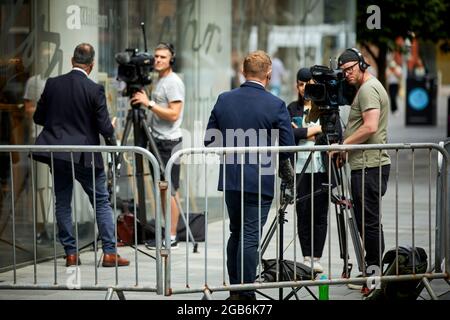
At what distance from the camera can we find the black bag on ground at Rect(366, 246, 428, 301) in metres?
8.40

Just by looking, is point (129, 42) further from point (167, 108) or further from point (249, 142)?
point (249, 142)

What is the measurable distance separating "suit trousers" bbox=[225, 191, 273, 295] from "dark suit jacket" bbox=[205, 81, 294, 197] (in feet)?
0.30

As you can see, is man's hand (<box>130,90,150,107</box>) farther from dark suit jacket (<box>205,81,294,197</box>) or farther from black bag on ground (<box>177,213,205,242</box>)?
dark suit jacket (<box>205,81,294,197</box>)

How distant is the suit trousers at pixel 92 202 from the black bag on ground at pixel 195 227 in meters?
1.70

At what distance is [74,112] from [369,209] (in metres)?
2.63

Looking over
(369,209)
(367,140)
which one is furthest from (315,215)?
(367,140)

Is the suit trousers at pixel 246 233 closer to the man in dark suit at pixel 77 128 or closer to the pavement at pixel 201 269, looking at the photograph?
the pavement at pixel 201 269

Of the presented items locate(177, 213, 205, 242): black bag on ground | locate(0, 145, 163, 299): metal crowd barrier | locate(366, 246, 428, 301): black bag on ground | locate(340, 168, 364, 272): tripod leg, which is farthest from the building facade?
locate(366, 246, 428, 301): black bag on ground

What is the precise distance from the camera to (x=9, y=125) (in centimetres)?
1202

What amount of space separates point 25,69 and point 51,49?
315 millimetres

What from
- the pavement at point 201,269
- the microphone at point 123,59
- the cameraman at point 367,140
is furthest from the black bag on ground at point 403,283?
the microphone at point 123,59

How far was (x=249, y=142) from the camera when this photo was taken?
8.25 metres

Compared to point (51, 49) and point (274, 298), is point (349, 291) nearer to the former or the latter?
point (274, 298)

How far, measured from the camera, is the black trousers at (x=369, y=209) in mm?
8914
